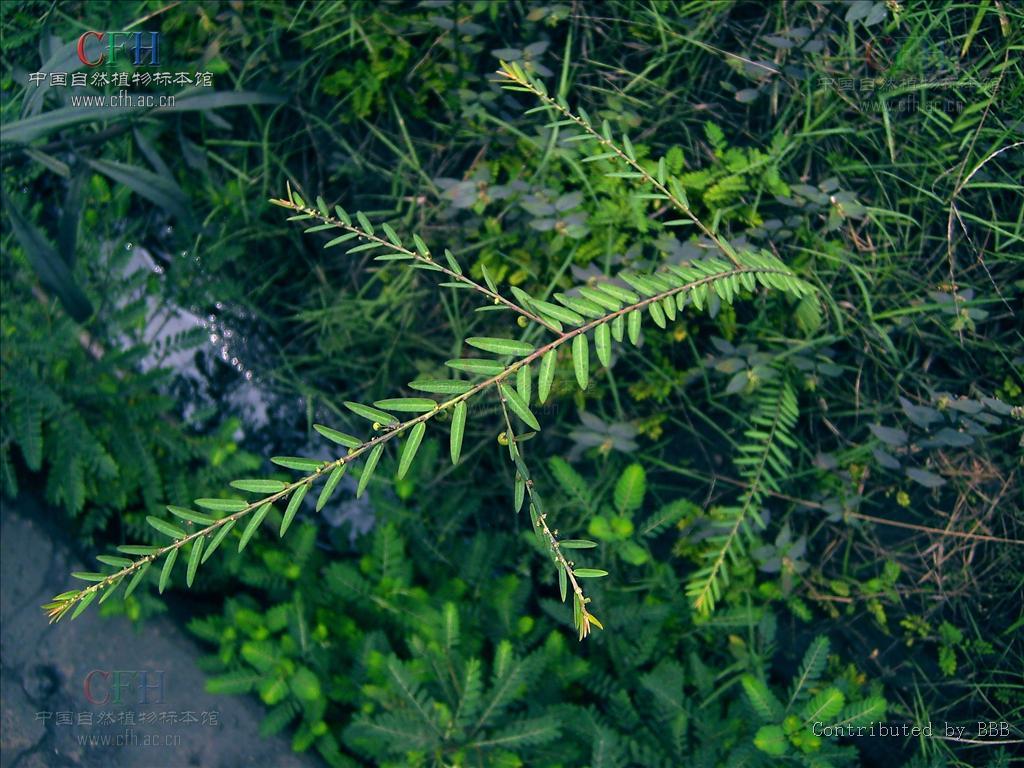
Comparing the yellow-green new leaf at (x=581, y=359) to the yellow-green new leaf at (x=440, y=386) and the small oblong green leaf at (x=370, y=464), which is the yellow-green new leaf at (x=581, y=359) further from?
the small oblong green leaf at (x=370, y=464)

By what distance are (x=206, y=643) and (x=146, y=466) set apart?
1.45ft

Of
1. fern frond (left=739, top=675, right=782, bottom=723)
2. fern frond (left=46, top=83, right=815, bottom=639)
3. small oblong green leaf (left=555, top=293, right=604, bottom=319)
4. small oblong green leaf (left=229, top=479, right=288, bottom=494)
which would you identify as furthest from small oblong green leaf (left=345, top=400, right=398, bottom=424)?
fern frond (left=739, top=675, right=782, bottom=723)

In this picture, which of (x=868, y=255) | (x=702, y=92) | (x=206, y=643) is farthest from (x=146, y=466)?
(x=868, y=255)

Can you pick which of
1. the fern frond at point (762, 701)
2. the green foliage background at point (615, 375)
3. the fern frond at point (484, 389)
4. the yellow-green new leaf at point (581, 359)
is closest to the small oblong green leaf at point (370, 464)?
the fern frond at point (484, 389)

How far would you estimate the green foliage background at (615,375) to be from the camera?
1.64 m

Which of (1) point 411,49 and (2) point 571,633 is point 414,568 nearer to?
(2) point 571,633

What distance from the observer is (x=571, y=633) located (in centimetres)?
189
